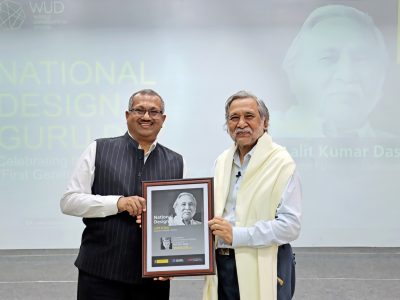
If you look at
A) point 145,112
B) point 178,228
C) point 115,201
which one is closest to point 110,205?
point 115,201

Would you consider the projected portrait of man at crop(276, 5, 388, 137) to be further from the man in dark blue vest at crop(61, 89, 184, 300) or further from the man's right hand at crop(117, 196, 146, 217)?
the man's right hand at crop(117, 196, 146, 217)

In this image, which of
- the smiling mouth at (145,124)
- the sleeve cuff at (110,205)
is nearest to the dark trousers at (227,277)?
the sleeve cuff at (110,205)

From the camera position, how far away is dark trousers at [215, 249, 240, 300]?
1.58m

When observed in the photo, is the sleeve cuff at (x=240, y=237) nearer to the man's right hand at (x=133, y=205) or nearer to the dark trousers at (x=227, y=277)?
the dark trousers at (x=227, y=277)

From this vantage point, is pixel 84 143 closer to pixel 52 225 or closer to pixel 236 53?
pixel 52 225

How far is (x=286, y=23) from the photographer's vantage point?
14.4ft

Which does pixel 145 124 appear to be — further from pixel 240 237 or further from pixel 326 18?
pixel 326 18

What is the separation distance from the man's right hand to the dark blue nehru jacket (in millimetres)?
100

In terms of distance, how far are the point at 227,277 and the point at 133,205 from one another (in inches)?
17.3

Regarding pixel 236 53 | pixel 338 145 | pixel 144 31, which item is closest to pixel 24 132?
pixel 144 31

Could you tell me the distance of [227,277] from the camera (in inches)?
62.8

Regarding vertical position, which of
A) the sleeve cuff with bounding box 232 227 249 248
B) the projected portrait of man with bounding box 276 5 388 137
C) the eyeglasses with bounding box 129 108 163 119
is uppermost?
the projected portrait of man with bounding box 276 5 388 137

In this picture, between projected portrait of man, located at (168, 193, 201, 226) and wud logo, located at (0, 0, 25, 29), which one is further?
wud logo, located at (0, 0, 25, 29)

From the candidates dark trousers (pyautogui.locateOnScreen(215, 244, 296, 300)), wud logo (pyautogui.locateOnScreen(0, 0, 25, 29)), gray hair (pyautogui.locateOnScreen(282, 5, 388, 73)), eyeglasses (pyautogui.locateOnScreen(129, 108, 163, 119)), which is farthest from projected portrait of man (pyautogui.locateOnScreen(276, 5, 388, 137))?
dark trousers (pyautogui.locateOnScreen(215, 244, 296, 300))
